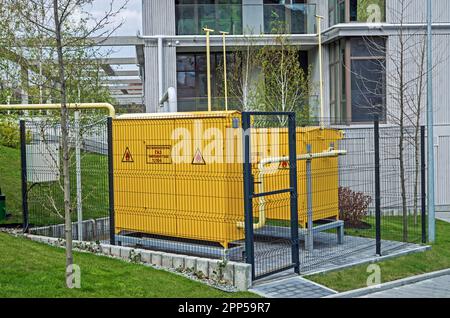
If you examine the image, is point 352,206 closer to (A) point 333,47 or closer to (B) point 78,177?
(B) point 78,177

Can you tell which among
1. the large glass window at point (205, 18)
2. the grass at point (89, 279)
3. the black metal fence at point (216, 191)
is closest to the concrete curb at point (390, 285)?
the black metal fence at point (216, 191)

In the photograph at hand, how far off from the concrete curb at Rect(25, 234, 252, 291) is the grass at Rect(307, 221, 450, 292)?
1.39 metres

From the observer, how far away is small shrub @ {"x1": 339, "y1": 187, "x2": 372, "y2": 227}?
15438 mm

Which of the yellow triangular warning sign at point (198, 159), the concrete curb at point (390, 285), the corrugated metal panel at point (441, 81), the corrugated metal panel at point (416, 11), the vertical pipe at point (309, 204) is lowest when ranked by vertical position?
the concrete curb at point (390, 285)

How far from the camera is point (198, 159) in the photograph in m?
→ 11.1

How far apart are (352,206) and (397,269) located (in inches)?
155

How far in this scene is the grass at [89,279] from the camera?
834cm

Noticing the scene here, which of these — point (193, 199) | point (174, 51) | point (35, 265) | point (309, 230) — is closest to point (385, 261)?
point (309, 230)

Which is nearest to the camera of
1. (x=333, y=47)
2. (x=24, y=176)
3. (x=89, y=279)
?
(x=89, y=279)

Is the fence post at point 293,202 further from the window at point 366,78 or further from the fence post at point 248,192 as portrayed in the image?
the window at point 366,78

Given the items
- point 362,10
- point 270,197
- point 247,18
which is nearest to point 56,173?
point 270,197

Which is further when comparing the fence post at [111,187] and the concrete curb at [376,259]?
the fence post at [111,187]

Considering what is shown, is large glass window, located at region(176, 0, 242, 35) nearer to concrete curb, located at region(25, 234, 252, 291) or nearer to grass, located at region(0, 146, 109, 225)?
grass, located at region(0, 146, 109, 225)

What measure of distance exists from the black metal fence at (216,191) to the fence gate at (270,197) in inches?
0.8
